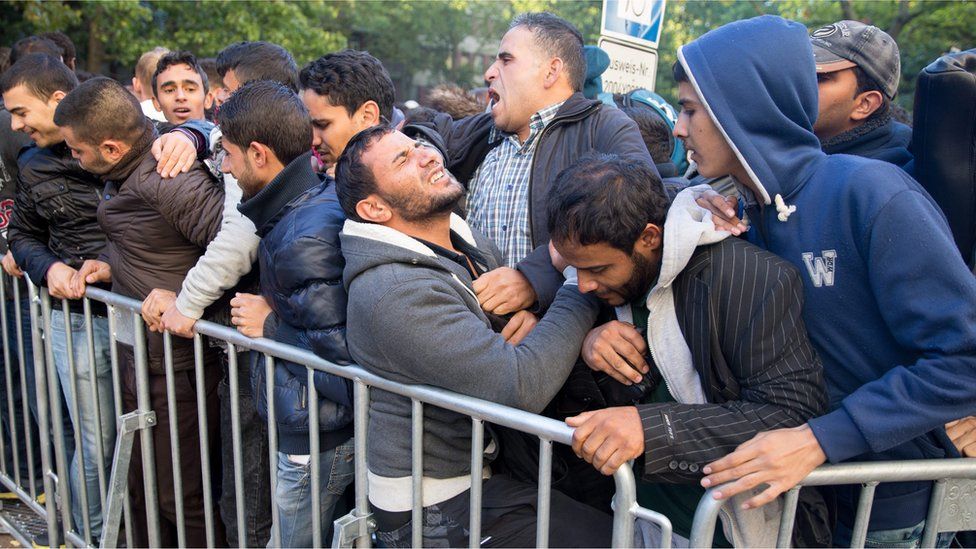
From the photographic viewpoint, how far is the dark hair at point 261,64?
4164mm

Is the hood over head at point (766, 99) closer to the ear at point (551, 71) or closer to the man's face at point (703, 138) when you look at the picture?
the man's face at point (703, 138)

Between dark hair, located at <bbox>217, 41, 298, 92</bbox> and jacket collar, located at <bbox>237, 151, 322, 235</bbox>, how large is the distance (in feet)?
4.77

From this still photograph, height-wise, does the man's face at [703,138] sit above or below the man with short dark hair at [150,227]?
above

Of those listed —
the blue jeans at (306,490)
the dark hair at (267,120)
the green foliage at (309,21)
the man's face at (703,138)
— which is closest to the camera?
the man's face at (703,138)

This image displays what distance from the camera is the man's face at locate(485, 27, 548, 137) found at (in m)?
3.14

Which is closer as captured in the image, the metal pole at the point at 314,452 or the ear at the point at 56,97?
the metal pole at the point at 314,452

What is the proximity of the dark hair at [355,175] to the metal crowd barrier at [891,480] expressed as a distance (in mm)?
1434

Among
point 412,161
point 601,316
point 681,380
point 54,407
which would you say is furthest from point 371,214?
point 54,407

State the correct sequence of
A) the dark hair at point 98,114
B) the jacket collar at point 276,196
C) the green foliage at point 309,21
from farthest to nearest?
the green foliage at point 309,21 → the dark hair at point 98,114 → the jacket collar at point 276,196

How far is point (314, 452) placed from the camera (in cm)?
255

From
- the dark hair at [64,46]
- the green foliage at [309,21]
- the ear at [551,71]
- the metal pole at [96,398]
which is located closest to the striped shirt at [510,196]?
the ear at [551,71]

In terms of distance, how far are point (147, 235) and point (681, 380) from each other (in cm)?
255

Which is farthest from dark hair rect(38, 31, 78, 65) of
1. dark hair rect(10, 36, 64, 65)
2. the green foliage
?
the green foliage

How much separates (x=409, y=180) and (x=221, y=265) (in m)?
1.06
